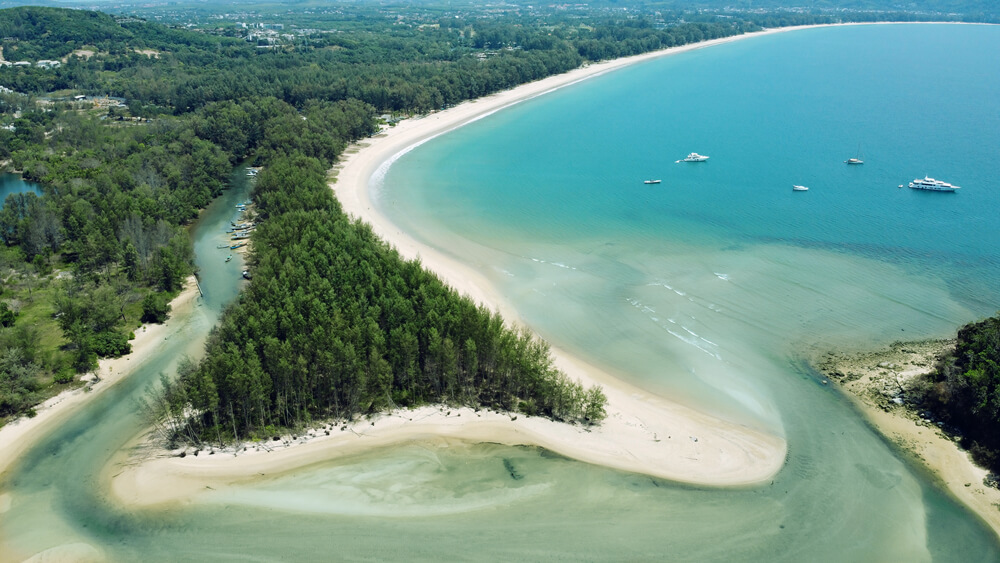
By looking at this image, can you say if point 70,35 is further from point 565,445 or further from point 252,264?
point 565,445

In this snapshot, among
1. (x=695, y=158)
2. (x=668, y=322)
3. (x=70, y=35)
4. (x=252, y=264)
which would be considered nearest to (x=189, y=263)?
(x=252, y=264)

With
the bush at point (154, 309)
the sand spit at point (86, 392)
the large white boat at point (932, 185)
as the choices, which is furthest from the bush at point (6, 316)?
the large white boat at point (932, 185)

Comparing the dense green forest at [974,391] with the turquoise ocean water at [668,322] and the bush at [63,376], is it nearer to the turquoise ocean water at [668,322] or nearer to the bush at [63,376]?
the turquoise ocean water at [668,322]

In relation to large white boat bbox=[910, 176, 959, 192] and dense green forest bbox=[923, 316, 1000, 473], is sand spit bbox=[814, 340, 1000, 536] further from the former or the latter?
large white boat bbox=[910, 176, 959, 192]

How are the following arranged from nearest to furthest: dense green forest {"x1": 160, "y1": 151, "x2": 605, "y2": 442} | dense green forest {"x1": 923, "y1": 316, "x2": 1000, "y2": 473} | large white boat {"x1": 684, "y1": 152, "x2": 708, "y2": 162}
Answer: dense green forest {"x1": 923, "y1": 316, "x2": 1000, "y2": 473}, dense green forest {"x1": 160, "y1": 151, "x2": 605, "y2": 442}, large white boat {"x1": 684, "y1": 152, "x2": 708, "y2": 162}

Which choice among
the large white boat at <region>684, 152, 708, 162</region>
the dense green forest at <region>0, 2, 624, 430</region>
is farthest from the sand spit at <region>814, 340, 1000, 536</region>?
the large white boat at <region>684, 152, 708, 162</region>

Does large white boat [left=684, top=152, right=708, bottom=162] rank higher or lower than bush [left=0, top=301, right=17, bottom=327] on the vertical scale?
higher

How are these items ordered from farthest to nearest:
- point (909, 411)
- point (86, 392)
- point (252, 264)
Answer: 1. point (252, 264)
2. point (86, 392)
3. point (909, 411)
